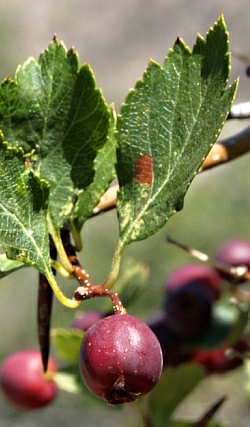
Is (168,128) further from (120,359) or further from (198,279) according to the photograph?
(198,279)

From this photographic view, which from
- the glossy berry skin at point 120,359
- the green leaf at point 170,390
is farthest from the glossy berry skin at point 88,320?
the glossy berry skin at point 120,359

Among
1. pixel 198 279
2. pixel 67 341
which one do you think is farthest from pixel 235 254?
pixel 67 341

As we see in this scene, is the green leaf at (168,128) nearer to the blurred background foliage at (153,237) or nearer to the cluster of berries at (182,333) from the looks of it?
the cluster of berries at (182,333)

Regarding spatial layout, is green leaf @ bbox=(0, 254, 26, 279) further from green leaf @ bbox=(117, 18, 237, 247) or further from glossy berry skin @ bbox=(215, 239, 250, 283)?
glossy berry skin @ bbox=(215, 239, 250, 283)

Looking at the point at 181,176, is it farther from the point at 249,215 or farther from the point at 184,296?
the point at 249,215

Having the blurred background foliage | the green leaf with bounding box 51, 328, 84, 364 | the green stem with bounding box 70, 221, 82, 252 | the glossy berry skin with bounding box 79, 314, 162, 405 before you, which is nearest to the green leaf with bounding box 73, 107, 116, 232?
the green stem with bounding box 70, 221, 82, 252

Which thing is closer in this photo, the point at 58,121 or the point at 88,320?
the point at 58,121

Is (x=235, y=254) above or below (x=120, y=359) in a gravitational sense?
below
